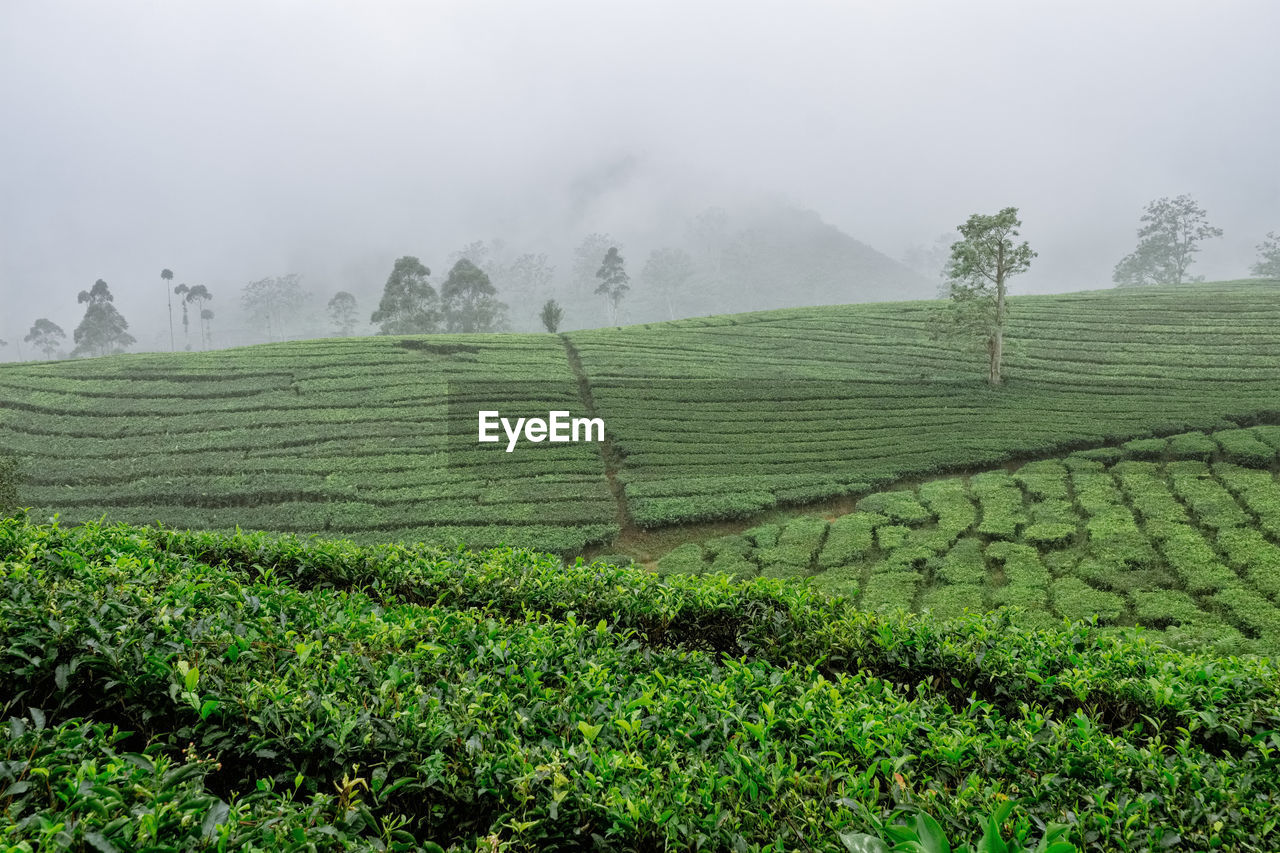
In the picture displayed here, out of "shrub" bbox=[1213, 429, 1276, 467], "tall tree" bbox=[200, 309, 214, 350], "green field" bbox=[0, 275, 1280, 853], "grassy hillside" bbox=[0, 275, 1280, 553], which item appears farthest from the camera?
"tall tree" bbox=[200, 309, 214, 350]

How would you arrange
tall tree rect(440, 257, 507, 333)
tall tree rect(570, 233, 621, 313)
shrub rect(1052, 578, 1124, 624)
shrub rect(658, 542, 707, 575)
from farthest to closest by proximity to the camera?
tall tree rect(570, 233, 621, 313), tall tree rect(440, 257, 507, 333), shrub rect(658, 542, 707, 575), shrub rect(1052, 578, 1124, 624)

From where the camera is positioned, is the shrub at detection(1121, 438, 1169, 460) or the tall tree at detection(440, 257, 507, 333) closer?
the shrub at detection(1121, 438, 1169, 460)

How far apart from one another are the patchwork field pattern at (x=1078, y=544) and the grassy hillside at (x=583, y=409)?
191 centimetres

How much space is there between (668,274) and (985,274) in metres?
105

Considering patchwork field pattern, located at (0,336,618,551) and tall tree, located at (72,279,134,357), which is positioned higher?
tall tree, located at (72,279,134,357)

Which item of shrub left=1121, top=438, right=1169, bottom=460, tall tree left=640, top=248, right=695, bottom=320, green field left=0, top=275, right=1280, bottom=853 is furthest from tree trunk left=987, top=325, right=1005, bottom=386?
tall tree left=640, top=248, right=695, bottom=320

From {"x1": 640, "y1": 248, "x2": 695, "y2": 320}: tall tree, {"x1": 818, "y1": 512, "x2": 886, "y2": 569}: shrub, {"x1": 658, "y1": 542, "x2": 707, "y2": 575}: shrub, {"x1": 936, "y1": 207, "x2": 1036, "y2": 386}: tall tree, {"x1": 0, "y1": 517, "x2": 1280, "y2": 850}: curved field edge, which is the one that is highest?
{"x1": 640, "y1": 248, "x2": 695, "y2": 320}: tall tree

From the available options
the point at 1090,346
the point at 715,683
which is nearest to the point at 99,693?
the point at 715,683

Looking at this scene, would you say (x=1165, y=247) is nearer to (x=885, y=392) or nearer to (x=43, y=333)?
(x=885, y=392)

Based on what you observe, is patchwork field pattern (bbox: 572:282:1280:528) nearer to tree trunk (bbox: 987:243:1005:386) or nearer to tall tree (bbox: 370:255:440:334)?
tree trunk (bbox: 987:243:1005:386)

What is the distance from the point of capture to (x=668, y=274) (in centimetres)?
12719

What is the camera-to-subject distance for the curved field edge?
265cm

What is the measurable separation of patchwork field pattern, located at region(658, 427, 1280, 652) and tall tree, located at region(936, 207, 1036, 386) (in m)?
8.46

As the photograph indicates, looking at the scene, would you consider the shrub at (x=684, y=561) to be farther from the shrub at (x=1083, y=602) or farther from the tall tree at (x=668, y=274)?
the tall tree at (x=668, y=274)
